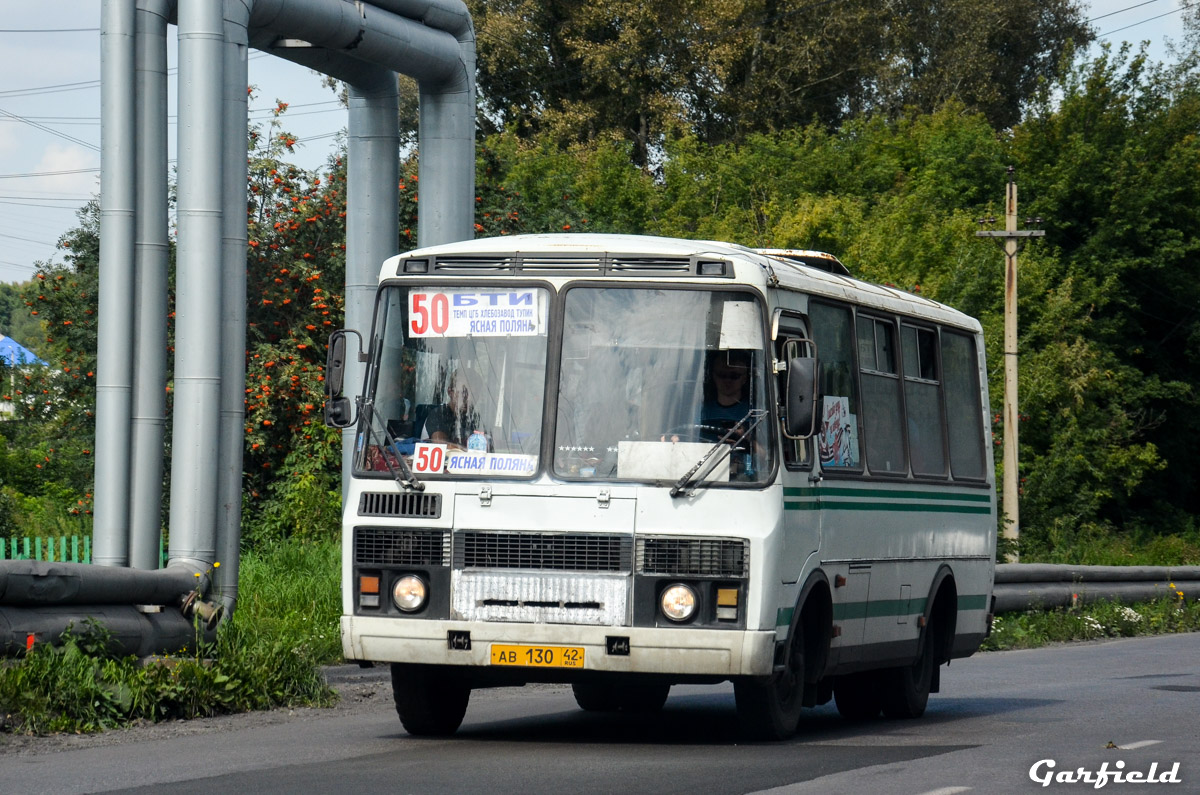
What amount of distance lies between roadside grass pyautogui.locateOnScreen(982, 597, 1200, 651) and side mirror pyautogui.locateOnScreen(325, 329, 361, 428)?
39.1ft

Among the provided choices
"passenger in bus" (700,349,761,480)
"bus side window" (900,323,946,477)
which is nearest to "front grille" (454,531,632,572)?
"passenger in bus" (700,349,761,480)

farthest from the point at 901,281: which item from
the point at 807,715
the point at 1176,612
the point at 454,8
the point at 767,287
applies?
the point at 767,287

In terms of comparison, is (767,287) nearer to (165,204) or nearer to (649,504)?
(649,504)

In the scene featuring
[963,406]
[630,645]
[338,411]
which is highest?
[963,406]

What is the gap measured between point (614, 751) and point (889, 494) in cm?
321

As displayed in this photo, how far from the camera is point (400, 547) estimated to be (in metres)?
10.3

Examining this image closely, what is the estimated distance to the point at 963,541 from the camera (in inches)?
561

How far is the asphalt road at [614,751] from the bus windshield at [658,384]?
1.60 m

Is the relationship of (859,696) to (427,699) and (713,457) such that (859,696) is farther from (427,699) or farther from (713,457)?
(713,457)

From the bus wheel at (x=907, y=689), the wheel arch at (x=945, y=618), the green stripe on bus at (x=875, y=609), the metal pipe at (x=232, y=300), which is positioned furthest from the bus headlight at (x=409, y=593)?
the wheel arch at (x=945, y=618)

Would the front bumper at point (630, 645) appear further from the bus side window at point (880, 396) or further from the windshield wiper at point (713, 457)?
the bus side window at point (880, 396)

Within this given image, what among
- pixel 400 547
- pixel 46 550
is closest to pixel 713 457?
pixel 400 547

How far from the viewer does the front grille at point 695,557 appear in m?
10.0

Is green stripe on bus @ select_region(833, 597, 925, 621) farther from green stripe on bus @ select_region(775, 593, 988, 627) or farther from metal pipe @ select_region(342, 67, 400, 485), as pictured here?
metal pipe @ select_region(342, 67, 400, 485)
